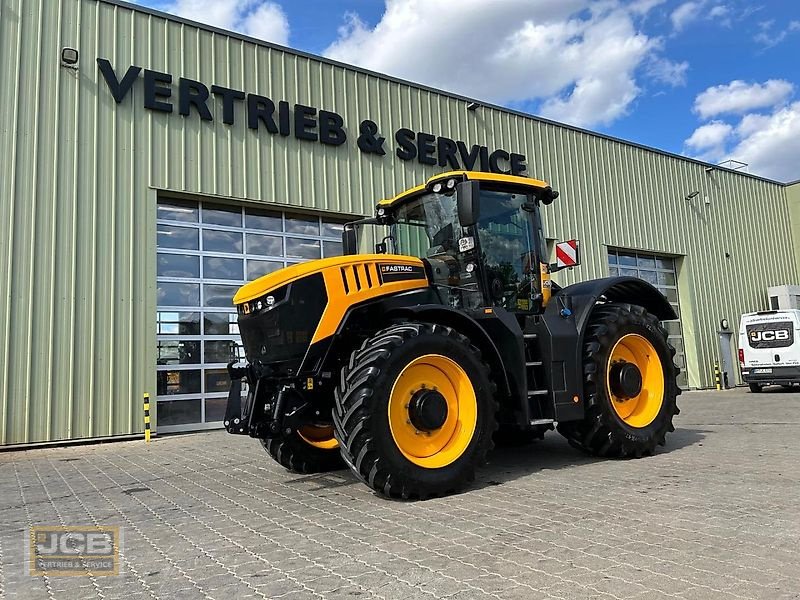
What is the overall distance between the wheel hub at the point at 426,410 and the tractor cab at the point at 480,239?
47.5 inches

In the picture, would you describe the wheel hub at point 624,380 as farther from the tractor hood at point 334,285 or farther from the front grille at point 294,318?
the front grille at point 294,318

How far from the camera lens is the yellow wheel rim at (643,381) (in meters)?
6.45

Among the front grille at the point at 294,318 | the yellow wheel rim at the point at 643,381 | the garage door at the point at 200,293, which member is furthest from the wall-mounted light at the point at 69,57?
the yellow wheel rim at the point at 643,381

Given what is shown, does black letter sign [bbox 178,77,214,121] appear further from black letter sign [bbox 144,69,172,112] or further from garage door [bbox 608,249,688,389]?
garage door [bbox 608,249,688,389]

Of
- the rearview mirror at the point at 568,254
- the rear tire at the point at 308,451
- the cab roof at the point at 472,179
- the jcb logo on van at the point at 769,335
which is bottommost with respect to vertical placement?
the rear tire at the point at 308,451

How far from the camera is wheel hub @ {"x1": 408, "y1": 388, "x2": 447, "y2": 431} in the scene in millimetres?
4855

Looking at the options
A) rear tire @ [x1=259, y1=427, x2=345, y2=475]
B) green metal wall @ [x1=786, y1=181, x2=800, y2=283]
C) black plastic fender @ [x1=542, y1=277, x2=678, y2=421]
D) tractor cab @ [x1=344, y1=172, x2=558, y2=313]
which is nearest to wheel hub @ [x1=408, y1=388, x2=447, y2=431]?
tractor cab @ [x1=344, y1=172, x2=558, y2=313]

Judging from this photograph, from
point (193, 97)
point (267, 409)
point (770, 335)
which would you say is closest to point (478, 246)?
point (267, 409)

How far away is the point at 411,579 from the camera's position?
3.10 m

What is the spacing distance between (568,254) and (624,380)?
142 centimetres

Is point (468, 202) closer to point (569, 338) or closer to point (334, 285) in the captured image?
point (334, 285)

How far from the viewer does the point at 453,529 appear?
394 centimetres

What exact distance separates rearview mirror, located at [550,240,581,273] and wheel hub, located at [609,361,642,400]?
117 cm

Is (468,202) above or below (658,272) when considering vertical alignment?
below
